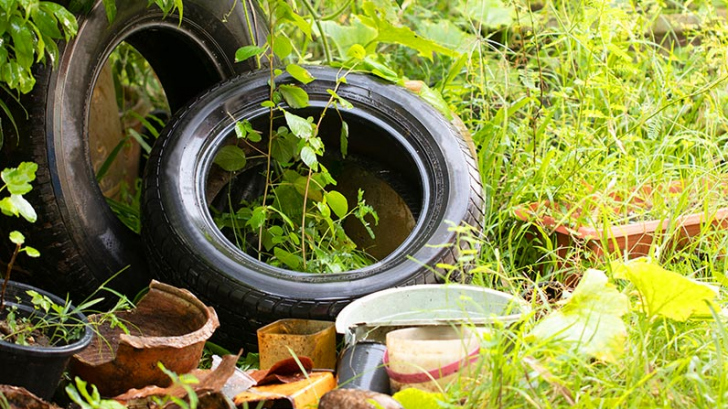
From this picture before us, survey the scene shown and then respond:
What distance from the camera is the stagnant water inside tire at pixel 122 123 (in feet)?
11.7

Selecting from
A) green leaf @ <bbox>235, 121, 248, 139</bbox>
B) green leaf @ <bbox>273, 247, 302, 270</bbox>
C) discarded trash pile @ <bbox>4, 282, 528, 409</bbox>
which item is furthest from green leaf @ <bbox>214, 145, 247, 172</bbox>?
discarded trash pile @ <bbox>4, 282, 528, 409</bbox>

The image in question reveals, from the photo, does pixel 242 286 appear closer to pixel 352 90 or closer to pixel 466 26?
pixel 352 90

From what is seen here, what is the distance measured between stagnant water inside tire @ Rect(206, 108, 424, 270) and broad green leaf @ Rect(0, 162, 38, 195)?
98 centimetres

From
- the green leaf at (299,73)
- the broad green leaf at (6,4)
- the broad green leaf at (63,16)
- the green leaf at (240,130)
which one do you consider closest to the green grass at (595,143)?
the green leaf at (299,73)

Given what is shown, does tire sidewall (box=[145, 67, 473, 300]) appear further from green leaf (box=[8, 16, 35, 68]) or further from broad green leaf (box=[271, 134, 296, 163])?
green leaf (box=[8, 16, 35, 68])

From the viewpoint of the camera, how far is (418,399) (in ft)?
5.61

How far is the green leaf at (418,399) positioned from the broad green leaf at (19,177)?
2.87ft

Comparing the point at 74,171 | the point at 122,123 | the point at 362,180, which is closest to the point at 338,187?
the point at 362,180

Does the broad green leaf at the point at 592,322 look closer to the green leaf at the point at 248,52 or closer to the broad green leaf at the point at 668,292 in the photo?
the broad green leaf at the point at 668,292

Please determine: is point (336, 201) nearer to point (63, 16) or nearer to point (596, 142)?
point (63, 16)

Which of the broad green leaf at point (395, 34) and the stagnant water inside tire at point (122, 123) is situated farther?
the stagnant water inside tire at point (122, 123)

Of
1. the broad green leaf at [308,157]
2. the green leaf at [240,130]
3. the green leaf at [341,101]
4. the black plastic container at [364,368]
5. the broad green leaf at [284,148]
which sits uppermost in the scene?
the green leaf at [341,101]

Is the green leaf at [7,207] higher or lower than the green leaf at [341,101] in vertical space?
higher

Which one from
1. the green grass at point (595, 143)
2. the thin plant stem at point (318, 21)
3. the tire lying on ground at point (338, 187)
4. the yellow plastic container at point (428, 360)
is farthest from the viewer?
the thin plant stem at point (318, 21)
